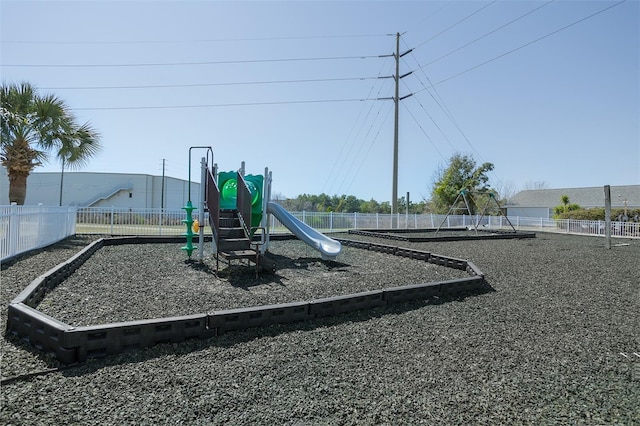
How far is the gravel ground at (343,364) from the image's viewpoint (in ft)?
7.79

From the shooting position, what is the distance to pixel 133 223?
16062mm

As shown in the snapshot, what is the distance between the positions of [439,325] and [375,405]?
6.34 feet

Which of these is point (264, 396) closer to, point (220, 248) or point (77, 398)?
point (77, 398)

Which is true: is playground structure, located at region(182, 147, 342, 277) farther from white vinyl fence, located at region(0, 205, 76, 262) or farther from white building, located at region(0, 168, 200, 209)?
white building, located at region(0, 168, 200, 209)

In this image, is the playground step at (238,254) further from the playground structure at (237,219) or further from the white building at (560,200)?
the white building at (560,200)

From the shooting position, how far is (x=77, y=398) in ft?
7.84

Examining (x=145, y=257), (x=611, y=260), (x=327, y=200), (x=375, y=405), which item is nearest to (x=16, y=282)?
(x=145, y=257)

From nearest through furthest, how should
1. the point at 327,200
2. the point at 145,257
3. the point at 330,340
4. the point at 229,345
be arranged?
the point at 229,345, the point at 330,340, the point at 145,257, the point at 327,200

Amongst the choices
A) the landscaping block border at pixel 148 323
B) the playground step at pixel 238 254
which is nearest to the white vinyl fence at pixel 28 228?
the landscaping block border at pixel 148 323

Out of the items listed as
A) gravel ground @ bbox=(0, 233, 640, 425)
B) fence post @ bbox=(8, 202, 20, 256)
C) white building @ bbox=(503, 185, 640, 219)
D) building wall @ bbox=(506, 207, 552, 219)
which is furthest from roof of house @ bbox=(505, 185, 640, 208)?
fence post @ bbox=(8, 202, 20, 256)

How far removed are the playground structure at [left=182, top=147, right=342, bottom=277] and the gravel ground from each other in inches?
36.3

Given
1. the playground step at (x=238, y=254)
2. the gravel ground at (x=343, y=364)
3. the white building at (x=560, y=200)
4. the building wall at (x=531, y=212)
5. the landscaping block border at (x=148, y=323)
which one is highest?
the white building at (x=560, y=200)

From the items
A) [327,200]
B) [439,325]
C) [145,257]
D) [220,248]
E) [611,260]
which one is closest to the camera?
[439,325]

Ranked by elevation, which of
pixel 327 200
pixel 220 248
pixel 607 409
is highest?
pixel 327 200
